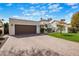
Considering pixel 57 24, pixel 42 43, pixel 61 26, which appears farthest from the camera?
pixel 61 26

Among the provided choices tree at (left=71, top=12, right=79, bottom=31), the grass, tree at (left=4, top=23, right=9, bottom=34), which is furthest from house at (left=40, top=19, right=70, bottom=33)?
tree at (left=4, top=23, right=9, bottom=34)

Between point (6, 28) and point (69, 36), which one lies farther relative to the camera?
point (6, 28)

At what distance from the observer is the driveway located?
9.42 meters

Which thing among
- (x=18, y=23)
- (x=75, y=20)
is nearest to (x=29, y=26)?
(x=18, y=23)

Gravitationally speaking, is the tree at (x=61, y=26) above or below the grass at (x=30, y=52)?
above

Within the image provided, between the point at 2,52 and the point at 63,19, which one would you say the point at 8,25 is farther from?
the point at 63,19

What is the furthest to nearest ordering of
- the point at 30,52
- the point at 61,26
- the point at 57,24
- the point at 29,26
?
the point at 29,26, the point at 61,26, the point at 57,24, the point at 30,52

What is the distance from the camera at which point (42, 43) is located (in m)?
9.94

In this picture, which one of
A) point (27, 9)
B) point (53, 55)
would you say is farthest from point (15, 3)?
point (53, 55)

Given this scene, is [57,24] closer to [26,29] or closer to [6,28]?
[26,29]

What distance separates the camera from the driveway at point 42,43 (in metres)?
9.42

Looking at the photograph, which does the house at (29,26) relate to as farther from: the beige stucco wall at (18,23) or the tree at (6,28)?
the tree at (6,28)

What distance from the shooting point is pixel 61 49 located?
940cm

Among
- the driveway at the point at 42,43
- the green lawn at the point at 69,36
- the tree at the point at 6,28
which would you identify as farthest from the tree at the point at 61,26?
the tree at the point at 6,28
